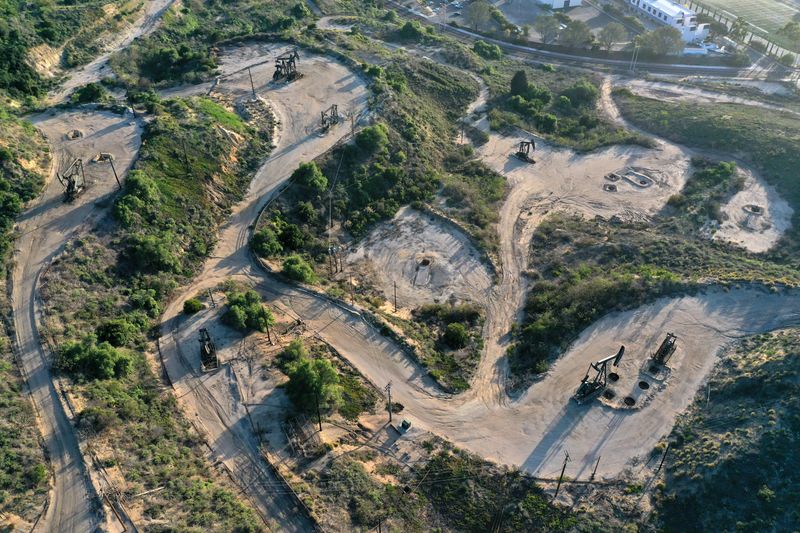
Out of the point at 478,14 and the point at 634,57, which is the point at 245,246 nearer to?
the point at 634,57

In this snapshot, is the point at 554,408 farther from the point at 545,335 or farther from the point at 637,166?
the point at 637,166

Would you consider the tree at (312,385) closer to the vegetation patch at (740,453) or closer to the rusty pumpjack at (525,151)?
the vegetation patch at (740,453)

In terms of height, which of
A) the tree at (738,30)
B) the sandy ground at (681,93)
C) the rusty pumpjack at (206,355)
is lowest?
the sandy ground at (681,93)

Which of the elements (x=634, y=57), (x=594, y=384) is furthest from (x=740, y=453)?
(x=634, y=57)

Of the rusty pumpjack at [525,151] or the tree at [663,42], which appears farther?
the tree at [663,42]

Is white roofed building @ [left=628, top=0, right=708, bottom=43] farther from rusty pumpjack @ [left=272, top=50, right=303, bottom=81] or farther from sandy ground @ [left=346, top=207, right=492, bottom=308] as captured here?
sandy ground @ [left=346, top=207, right=492, bottom=308]

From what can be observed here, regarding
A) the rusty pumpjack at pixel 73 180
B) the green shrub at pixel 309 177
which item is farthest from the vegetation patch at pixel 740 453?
the rusty pumpjack at pixel 73 180

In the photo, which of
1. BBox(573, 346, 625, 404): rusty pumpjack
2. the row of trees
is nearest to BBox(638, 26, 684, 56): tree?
the row of trees
